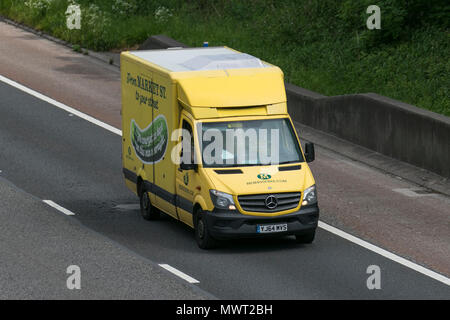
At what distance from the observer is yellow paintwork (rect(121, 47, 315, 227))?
1825 cm

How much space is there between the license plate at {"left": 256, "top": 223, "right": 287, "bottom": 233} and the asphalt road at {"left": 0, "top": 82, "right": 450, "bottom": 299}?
42 centimetres

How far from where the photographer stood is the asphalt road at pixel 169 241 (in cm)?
1678

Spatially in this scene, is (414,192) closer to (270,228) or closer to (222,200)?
(270,228)

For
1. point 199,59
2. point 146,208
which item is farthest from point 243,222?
point 199,59

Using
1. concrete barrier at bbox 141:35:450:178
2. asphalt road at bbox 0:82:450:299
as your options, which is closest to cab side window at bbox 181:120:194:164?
asphalt road at bbox 0:82:450:299

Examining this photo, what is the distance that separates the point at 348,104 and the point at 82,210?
7.64m

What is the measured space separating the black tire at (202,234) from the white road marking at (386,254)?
2511 millimetres

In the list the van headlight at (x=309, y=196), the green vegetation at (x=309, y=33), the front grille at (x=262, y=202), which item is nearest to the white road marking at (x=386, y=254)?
the van headlight at (x=309, y=196)

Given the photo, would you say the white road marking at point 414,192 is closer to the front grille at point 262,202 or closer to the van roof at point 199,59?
the van roof at point 199,59

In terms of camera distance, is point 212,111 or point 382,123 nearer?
point 212,111

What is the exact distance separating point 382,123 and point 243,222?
7.82m

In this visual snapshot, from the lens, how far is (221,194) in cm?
1808

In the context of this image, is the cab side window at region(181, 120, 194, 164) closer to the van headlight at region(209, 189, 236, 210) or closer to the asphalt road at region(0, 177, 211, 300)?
the van headlight at region(209, 189, 236, 210)

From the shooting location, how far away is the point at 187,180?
61.8 feet
